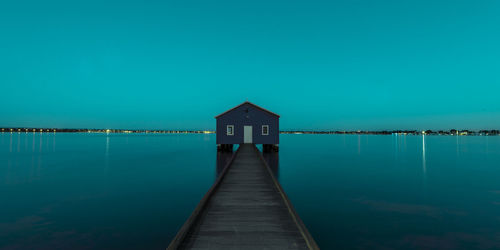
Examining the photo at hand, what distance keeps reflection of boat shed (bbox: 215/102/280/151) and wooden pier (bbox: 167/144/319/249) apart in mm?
18792

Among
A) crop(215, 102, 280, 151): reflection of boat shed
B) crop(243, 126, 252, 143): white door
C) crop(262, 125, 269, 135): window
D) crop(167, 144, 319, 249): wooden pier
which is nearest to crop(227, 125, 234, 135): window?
crop(215, 102, 280, 151): reflection of boat shed

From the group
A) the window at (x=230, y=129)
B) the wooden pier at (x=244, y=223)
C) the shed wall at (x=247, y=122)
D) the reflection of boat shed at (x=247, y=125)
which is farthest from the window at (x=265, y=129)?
the wooden pier at (x=244, y=223)

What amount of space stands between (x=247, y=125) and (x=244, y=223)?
22.5m

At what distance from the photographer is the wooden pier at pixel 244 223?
552 cm

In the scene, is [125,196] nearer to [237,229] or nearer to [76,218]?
[76,218]

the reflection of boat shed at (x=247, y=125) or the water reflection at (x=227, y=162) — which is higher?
the reflection of boat shed at (x=247, y=125)

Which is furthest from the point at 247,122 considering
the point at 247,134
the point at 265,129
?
the point at 265,129

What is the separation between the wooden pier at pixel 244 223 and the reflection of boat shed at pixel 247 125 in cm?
1879

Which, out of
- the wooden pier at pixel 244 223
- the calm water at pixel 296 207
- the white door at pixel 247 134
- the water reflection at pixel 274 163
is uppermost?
the white door at pixel 247 134

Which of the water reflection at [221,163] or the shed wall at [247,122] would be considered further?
the shed wall at [247,122]

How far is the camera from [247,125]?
95.2 feet

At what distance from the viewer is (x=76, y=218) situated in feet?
33.7

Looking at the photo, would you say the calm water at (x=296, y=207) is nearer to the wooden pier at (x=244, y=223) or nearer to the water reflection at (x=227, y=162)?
the water reflection at (x=227, y=162)

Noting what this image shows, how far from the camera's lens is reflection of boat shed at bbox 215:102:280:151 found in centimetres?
2886
